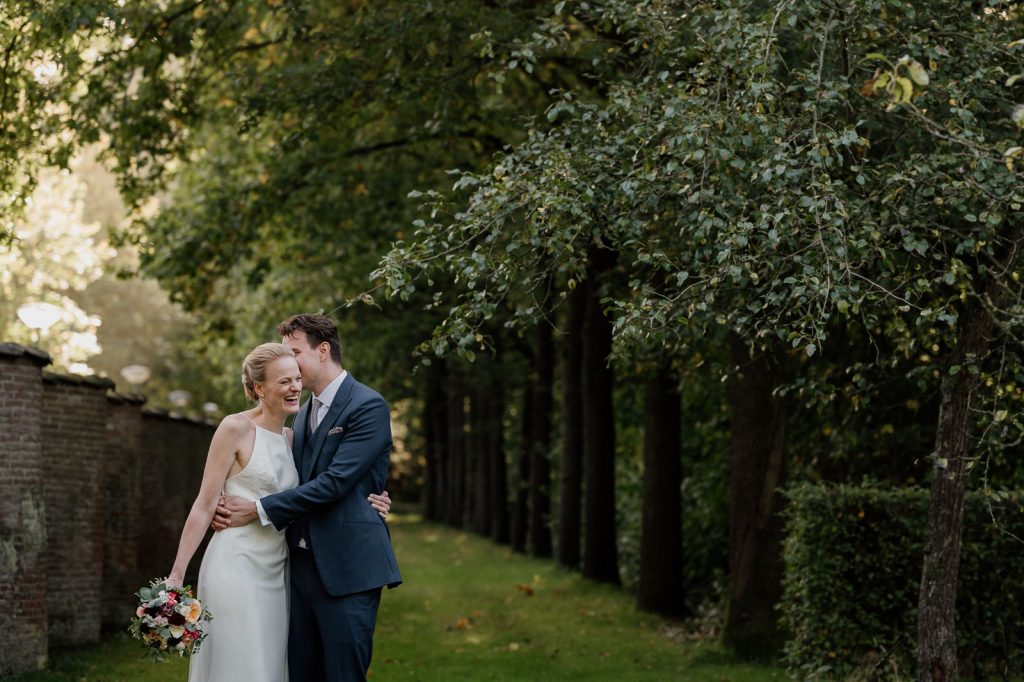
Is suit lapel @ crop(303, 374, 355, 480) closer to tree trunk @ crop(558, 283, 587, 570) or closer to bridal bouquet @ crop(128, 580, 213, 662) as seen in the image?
bridal bouquet @ crop(128, 580, 213, 662)

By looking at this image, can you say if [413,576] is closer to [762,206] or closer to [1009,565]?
[1009,565]

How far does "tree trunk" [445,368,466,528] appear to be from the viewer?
1412 inches

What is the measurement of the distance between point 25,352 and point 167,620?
507cm

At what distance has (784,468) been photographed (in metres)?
13.4

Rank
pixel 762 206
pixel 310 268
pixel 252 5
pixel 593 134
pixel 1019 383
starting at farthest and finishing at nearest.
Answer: pixel 310 268
pixel 252 5
pixel 1019 383
pixel 593 134
pixel 762 206

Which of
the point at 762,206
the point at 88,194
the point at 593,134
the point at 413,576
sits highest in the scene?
the point at 88,194

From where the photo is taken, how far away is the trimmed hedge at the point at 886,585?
1052 cm

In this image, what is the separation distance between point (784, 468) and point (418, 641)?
4.58m

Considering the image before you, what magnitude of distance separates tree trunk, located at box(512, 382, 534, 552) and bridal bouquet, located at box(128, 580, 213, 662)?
936 inches

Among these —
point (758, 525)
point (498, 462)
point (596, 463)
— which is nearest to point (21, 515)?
point (758, 525)

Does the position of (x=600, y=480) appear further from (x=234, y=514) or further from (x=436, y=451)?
(x=436, y=451)

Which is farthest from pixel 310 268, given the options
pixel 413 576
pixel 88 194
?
pixel 88 194

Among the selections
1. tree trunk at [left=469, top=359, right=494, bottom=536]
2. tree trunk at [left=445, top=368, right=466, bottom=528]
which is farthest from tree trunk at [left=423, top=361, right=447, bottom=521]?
tree trunk at [left=469, top=359, right=494, bottom=536]

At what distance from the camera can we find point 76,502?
1263 centimetres
